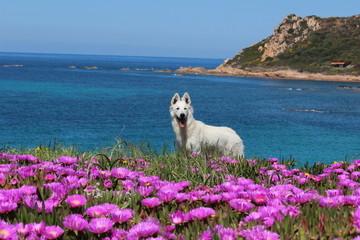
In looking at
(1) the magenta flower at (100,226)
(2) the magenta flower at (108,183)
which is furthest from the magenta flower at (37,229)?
(2) the magenta flower at (108,183)

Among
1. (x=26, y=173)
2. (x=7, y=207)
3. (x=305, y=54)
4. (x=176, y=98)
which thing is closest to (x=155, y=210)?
(x=7, y=207)

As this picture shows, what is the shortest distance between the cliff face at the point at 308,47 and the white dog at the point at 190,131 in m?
132

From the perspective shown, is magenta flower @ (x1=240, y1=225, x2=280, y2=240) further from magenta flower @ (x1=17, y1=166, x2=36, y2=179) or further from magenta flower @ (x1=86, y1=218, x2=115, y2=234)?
magenta flower @ (x1=17, y1=166, x2=36, y2=179)

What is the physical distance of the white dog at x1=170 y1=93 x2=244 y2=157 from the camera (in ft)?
40.3

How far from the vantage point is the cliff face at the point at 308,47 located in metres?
150

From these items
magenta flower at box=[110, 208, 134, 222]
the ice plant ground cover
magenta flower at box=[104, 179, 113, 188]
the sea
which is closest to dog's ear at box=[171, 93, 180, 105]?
the ice plant ground cover

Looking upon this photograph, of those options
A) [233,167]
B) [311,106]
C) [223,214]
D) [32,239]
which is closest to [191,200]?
[223,214]

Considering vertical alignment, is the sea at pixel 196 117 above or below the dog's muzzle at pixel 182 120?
below

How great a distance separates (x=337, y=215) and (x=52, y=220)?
6.11 feet

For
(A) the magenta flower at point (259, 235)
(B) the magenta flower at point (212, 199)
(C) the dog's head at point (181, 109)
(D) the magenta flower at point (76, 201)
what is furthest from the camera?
(C) the dog's head at point (181, 109)

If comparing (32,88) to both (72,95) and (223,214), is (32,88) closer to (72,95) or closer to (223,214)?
(72,95)

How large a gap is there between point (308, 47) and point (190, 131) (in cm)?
15888

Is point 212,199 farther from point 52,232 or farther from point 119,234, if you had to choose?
point 52,232

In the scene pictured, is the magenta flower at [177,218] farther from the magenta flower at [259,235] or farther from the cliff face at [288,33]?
the cliff face at [288,33]
